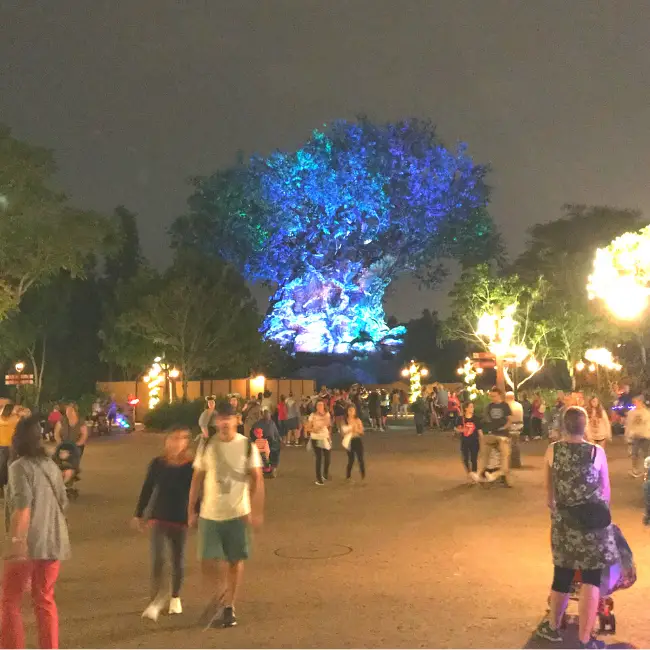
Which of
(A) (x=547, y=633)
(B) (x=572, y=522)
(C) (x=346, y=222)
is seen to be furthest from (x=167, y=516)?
(C) (x=346, y=222)

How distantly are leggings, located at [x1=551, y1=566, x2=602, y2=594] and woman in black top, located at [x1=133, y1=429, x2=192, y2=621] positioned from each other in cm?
283

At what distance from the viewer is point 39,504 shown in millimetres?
4879

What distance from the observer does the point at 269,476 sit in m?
15.4

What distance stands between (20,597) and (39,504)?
1.91 ft

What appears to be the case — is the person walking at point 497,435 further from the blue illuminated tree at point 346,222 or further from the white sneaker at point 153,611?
the blue illuminated tree at point 346,222

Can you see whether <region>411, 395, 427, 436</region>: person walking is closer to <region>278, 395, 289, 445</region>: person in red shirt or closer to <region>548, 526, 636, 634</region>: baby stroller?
<region>278, 395, 289, 445</region>: person in red shirt

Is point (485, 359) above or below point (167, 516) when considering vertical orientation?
above

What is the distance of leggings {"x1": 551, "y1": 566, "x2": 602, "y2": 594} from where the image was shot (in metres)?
5.11

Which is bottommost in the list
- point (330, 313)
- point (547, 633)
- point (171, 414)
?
point (547, 633)

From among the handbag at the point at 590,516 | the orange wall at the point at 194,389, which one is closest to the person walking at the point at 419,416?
the orange wall at the point at 194,389

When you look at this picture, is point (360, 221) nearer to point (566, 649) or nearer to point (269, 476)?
point (269, 476)

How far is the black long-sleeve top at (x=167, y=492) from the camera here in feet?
20.4

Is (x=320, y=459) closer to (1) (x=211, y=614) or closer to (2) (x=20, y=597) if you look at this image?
(1) (x=211, y=614)

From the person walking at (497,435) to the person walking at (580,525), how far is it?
7948mm
